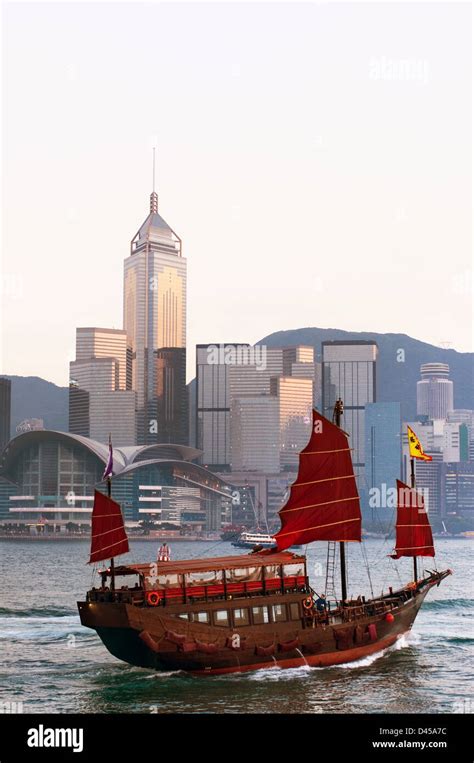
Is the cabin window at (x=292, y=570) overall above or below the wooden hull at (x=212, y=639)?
above

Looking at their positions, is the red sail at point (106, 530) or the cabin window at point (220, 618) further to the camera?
the red sail at point (106, 530)

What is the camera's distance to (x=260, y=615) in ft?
163

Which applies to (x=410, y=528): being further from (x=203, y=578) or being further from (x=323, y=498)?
(x=203, y=578)

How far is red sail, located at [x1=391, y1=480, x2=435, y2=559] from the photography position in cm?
6456

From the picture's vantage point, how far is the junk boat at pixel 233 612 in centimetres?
4812

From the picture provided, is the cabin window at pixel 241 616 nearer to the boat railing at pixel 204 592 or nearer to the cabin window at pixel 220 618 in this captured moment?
the cabin window at pixel 220 618

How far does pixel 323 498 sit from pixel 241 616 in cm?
938

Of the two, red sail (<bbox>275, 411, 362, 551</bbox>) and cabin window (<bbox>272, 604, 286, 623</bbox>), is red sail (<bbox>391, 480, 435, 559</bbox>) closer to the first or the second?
red sail (<bbox>275, 411, 362, 551</bbox>)

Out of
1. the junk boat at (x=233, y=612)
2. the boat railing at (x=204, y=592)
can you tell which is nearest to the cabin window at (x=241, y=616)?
the junk boat at (x=233, y=612)

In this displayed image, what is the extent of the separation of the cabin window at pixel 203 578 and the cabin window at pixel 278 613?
262cm

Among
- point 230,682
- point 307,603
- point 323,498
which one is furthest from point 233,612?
point 323,498
